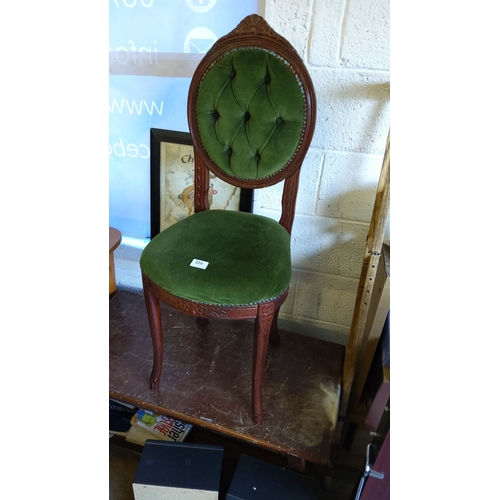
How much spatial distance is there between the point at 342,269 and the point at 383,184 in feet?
1.75

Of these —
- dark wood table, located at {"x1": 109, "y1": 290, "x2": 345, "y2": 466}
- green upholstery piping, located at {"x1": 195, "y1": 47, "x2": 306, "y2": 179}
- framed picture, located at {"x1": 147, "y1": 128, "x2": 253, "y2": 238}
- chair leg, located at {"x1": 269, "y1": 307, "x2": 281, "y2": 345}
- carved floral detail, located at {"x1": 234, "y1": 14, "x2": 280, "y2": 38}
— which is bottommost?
dark wood table, located at {"x1": 109, "y1": 290, "x2": 345, "y2": 466}

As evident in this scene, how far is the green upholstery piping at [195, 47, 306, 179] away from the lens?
113cm

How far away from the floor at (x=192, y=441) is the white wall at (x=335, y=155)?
23 cm

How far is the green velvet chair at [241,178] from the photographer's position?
101cm

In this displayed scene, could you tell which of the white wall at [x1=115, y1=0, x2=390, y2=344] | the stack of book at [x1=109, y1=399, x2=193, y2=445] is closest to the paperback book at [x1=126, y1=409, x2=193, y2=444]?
the stack of book at [x1=109, y1=399, x2=193, y2=445]

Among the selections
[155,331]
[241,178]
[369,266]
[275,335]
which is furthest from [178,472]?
[241,178]

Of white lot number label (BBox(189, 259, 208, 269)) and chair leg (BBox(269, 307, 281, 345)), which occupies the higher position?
white lot number label (BBox(189, 259, 208, 269))

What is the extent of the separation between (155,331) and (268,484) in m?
0.55

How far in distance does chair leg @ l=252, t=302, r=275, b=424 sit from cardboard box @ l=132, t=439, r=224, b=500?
0.57 ft

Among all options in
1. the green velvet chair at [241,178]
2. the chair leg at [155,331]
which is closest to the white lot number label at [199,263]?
the green velvet chair at [241,178]

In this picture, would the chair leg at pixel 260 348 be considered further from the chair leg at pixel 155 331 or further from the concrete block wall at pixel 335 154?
the concrete block wall at pixel 335 154

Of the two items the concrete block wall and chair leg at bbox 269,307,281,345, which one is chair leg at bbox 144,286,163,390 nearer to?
chair leg at bbox 269,307,281,345
